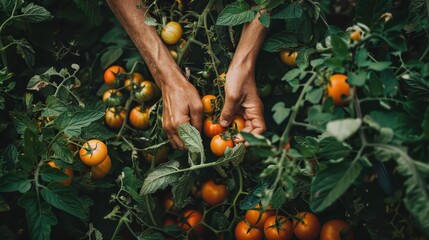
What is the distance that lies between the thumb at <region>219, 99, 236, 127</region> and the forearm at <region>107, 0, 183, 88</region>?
170 mm

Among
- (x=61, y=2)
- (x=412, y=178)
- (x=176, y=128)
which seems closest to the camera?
(x=412, y=178)

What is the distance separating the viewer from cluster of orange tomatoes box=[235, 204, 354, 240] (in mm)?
978

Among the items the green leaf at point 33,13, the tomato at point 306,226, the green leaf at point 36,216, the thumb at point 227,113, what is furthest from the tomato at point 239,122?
the green leaf at point 33,13

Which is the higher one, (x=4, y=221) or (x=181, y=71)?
(x=181, y=71)

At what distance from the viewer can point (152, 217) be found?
1.12 m

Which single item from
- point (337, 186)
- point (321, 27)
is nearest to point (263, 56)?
point (321, 27)

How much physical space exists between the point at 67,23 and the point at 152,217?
2.84 ft

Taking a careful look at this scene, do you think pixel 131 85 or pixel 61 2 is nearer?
pixel 131 85

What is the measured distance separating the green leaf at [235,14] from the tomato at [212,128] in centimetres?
26

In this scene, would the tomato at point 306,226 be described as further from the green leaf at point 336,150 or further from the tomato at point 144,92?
the tomato at point 144,92

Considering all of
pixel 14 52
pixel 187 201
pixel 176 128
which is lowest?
pixel 187 201

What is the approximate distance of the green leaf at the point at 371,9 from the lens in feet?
3.01

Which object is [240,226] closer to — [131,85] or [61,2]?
[131,85]

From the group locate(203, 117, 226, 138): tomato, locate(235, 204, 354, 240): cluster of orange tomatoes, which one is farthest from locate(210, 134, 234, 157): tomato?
locate(235, 204, 354, 240): cluster of orange tomatoes
